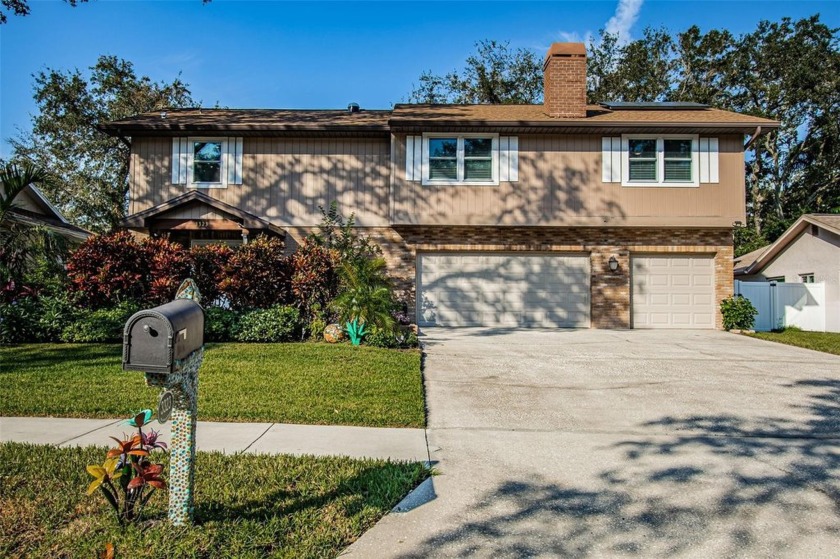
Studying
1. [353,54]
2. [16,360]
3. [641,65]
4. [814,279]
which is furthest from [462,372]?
[641,65]

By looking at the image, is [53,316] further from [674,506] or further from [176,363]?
[674,506]

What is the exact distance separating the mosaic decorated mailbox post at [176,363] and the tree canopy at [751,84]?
92.2ft

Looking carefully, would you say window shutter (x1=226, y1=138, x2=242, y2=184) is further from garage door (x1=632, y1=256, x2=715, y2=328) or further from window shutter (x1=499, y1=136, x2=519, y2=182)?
garage door (x1=632, y1=256, x2=715, y2=328)

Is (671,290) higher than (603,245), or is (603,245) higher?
(603,245)

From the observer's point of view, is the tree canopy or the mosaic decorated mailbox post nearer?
the mosaic decorated mailbox post

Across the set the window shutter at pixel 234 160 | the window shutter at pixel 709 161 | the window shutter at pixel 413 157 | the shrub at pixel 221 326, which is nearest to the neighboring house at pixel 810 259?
the window shutter at pixel 709 161

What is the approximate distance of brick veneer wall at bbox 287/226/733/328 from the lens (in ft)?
49.3

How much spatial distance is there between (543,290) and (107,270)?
1081cm

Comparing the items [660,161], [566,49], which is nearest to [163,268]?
[566,49]

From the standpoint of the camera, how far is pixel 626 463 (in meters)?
4.53

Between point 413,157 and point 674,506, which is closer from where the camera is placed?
point 674,506

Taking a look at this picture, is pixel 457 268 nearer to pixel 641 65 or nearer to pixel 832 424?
pixel 832 424

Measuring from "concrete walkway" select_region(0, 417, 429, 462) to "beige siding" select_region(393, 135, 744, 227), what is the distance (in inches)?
388

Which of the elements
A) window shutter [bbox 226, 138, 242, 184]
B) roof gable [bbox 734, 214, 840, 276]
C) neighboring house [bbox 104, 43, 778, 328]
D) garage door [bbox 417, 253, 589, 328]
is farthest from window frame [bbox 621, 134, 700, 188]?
window shutter [bbox 226, 138, 242, 184]
